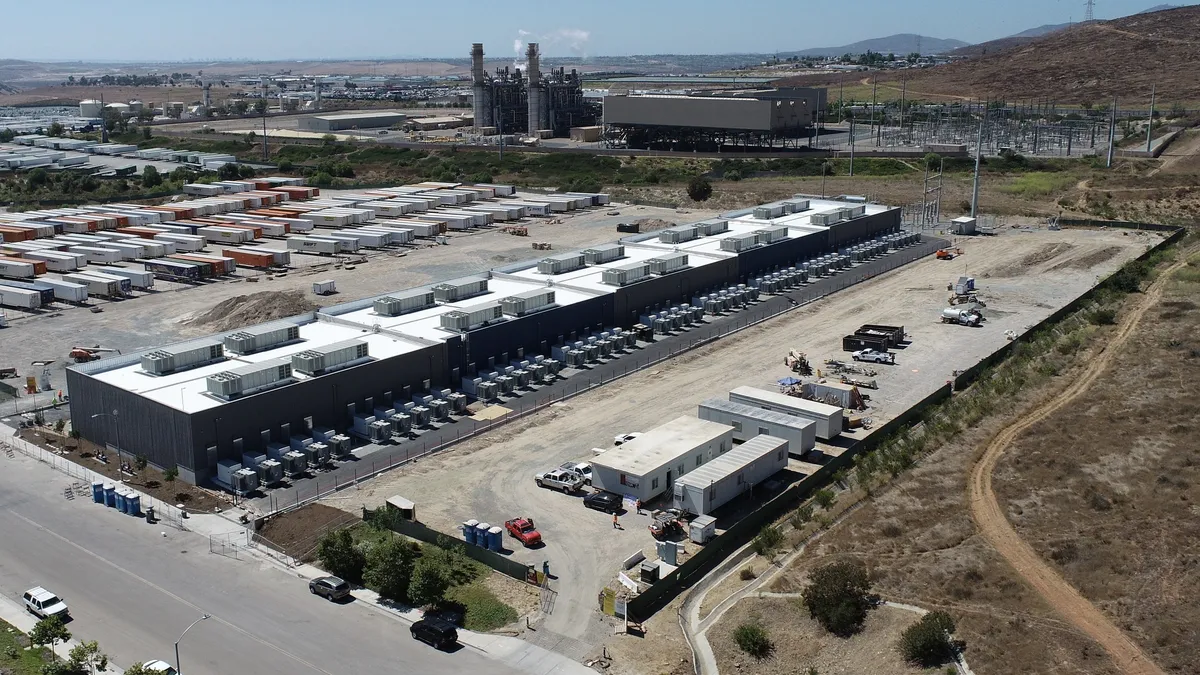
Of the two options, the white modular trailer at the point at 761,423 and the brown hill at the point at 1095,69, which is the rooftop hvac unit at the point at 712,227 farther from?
the brown hill at the point at 1095,69

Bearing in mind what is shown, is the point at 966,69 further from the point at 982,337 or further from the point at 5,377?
the point at 5,377

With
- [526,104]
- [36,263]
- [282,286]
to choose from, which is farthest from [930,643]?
[526,104]

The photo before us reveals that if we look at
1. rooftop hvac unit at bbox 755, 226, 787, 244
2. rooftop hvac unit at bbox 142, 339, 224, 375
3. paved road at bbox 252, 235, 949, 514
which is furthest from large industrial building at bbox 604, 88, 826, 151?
rooftop hvac unit at bbox 142, 339, 224, 375

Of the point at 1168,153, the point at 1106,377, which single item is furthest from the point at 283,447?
the point at 1168,153

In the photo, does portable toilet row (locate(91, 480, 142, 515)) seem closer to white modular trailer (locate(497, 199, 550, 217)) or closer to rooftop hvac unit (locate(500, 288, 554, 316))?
rooftop hvac unit (locate(500, 288, 554, 316))

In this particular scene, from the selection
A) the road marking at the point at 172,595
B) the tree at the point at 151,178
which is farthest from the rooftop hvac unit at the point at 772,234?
the tree at the point at 151,178
